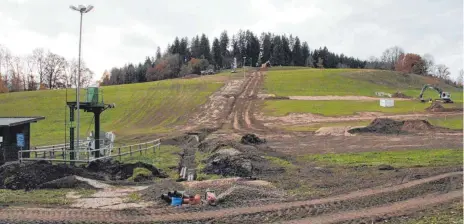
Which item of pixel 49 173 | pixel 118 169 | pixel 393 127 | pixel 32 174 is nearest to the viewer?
pixel 32 174

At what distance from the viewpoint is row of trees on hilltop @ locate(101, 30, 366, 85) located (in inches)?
6137

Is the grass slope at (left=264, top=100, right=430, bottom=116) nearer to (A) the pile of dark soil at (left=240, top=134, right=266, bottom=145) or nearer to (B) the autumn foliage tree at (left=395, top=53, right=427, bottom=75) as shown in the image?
(A) the pile of dark soil at (left=240, top=134, right=266, bottom=145)

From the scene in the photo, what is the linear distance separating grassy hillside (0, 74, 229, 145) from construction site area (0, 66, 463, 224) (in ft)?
2.11

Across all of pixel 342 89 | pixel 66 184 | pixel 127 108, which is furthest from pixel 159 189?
pixel 342 89

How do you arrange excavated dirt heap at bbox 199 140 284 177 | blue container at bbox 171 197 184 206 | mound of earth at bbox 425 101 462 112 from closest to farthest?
blue container at bbox 171 197 184 206, excavated dirt heap at bbox 199 140 284 177, mound of earth at bbox 425 101 462 112

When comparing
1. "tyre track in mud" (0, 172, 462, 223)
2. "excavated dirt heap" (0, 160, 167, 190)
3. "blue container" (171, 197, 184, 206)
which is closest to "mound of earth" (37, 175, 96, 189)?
"excavated dirt heap" (0, 160, 167, 190)

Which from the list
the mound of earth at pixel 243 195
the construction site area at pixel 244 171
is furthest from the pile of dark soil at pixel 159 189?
the mound of earth at pixel 243 195

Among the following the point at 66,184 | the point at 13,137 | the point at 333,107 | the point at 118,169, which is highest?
the point at 333,107

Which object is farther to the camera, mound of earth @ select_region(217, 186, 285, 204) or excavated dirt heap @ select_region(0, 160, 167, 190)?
excavated dirt heap @ select_region(0, 160, 167, 190)

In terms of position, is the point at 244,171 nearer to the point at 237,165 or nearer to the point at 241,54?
the point at 237,165

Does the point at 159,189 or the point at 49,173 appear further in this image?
the point at 49,173

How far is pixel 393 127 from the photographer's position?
43.8 m

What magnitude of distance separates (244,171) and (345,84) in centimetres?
7679

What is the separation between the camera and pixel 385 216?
14266 millimetres
